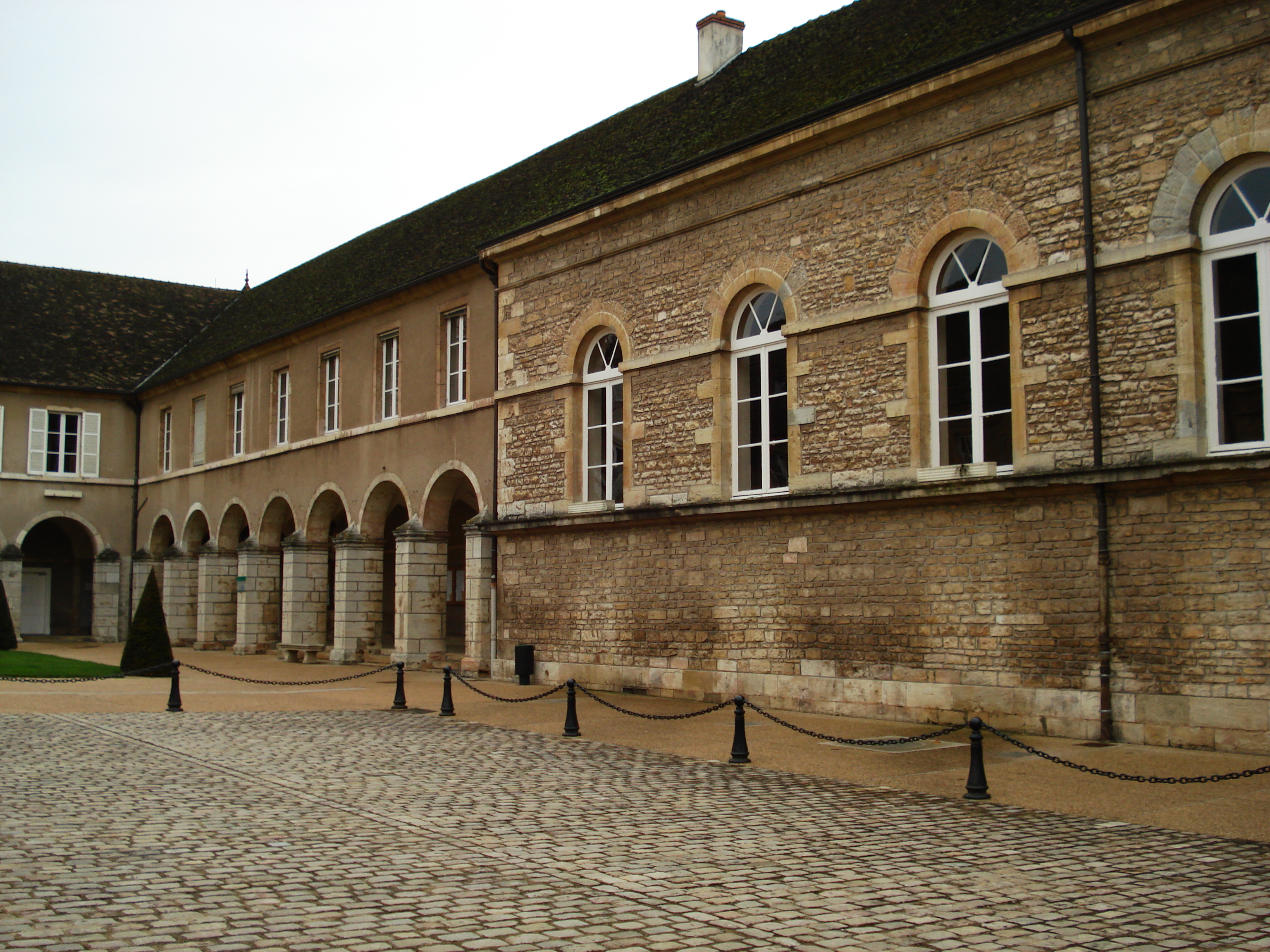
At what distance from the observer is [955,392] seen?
12945 mm

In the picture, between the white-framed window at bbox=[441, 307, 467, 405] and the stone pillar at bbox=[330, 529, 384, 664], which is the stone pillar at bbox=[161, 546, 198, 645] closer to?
the stone pillar at bbox=[330, 529, 384, 664]

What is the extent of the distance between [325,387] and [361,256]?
360 cm

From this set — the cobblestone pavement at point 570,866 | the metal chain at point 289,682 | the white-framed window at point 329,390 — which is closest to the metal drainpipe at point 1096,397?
the cobblestone pavement at point 570,866

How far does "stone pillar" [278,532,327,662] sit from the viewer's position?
25.4 meters

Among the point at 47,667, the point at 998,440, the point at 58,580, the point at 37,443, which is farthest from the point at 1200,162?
the point at 58,580

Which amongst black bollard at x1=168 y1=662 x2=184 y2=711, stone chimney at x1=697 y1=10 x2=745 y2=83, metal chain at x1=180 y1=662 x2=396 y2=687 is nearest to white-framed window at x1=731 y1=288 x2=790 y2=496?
metal chain at x1=180 y1=662 x2=396 y2=687

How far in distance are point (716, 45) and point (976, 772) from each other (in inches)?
561

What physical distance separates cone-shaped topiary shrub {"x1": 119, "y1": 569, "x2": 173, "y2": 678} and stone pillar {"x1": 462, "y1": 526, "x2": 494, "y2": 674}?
16.6 feet

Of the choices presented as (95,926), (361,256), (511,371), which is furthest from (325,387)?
(95,926)

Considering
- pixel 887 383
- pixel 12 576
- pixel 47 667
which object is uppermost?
pixel 887 383

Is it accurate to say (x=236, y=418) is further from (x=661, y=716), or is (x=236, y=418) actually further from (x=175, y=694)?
(x=661, y=716)

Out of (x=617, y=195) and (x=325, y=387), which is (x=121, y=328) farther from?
(x=617, y=195)

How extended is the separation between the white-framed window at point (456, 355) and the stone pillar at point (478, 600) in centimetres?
290

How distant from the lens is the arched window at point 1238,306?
412 inches
